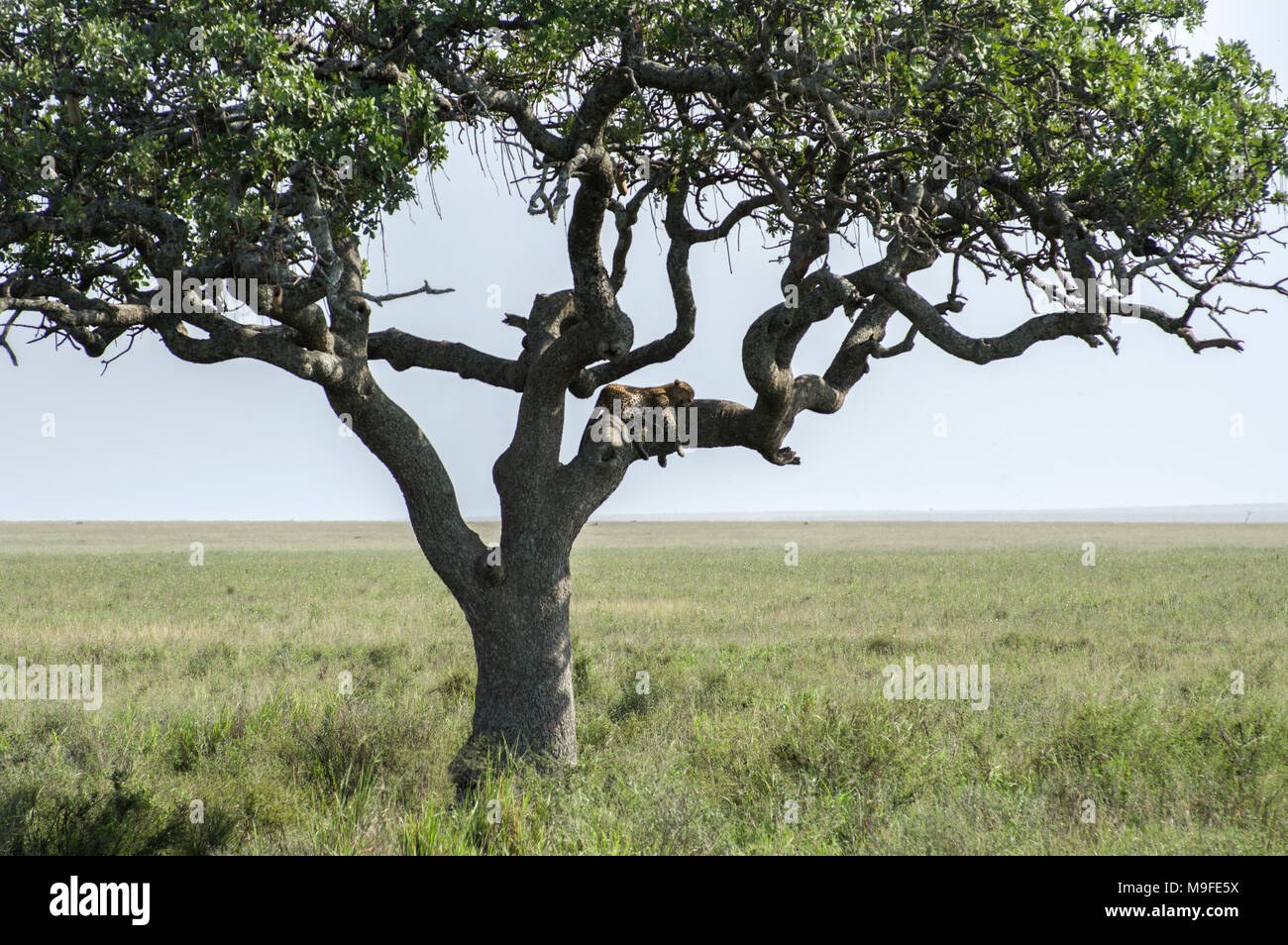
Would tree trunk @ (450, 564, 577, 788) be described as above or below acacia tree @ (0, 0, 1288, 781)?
below

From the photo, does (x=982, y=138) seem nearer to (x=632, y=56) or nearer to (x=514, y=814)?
(x=632, y=56)

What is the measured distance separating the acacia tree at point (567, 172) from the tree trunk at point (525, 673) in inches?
1.3

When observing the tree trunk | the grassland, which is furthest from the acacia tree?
the grassland

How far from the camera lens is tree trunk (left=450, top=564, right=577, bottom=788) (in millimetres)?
9164

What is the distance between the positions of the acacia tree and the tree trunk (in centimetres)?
3

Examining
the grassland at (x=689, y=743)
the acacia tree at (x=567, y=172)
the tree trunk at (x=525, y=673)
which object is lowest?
the grassland at (x=689, y=743)

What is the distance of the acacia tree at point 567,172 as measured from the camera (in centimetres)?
683

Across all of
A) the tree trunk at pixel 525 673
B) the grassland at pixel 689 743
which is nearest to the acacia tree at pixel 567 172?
the tree trunk at pixel 525 673

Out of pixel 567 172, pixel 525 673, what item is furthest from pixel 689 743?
pixel 567 172

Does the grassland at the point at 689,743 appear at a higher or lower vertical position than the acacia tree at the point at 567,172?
lower

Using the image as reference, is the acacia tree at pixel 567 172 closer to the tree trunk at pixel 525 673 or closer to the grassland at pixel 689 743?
the tree trunk at pixel 525 673

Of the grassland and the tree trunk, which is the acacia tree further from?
the grassland

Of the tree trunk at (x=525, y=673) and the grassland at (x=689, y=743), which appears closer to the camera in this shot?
the grassland at (x=689, y=743)
